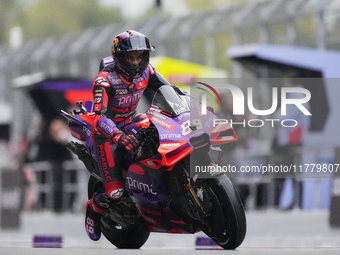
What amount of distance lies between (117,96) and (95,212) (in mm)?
1290

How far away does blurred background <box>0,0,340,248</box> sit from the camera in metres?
11.0

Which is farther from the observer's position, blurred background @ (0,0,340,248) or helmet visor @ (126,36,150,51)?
blurred background @ (0,0,340,248)

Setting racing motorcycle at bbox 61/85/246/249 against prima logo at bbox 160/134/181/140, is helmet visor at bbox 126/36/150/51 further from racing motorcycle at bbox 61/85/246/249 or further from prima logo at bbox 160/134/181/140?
prima logo at bbox 160/134/181/140

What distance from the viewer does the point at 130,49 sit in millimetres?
6406

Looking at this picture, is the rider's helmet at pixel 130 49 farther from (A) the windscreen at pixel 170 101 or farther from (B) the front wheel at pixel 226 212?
(B) the front wheel at pixel 226 212

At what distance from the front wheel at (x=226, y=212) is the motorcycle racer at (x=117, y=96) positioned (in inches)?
36.2

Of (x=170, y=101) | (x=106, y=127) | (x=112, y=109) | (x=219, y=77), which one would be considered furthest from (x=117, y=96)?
(x=219, y=77)

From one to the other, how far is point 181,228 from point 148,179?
513 mm

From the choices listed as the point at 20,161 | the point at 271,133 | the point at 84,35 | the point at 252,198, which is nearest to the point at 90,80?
the point at 84,35

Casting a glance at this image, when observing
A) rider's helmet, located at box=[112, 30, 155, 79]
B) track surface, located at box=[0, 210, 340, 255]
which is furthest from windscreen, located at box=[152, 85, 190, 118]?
track surface, located at box=[0, 210, 340, 255]

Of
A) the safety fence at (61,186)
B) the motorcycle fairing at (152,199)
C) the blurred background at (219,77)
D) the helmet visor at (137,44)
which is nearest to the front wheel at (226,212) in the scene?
the motorcycle fairing at (152,199)

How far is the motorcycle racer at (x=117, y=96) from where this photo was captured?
21.1ft

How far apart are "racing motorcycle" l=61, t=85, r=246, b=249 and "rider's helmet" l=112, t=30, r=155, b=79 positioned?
1.17 feet

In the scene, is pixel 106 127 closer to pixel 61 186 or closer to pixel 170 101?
pixel 170 101
